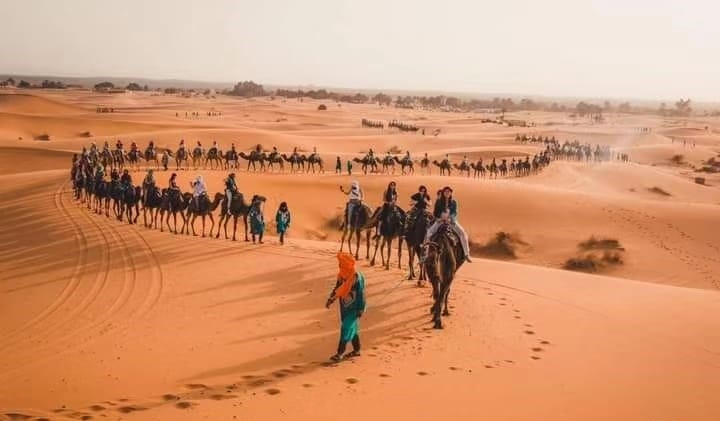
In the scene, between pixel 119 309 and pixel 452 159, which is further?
pixel 452 159

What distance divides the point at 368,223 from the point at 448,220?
15.5ft

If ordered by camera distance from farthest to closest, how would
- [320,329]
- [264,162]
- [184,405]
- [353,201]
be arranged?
[264,162] < [353,201] < [320,329] < [184,405]

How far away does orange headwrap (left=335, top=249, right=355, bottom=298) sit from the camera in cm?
984

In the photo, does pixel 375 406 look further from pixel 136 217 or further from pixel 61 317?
pixel 136 217

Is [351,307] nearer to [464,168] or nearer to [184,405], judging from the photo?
[184,405]

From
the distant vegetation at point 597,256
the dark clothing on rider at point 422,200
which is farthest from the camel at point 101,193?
the distant vegetation at point 597,256

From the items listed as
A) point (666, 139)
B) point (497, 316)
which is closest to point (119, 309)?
point (497, 316)

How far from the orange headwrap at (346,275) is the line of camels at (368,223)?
7.05 ft

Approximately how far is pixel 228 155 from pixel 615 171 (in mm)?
30329

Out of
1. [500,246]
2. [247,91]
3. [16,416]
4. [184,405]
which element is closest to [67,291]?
[16,416]

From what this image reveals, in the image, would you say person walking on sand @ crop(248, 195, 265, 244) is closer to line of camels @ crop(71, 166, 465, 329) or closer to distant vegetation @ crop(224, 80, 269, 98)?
line of camels @ crop(71, 166, 465, 329)

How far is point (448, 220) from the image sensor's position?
1191 cm

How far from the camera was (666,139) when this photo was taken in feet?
281

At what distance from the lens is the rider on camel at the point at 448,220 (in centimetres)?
1193
